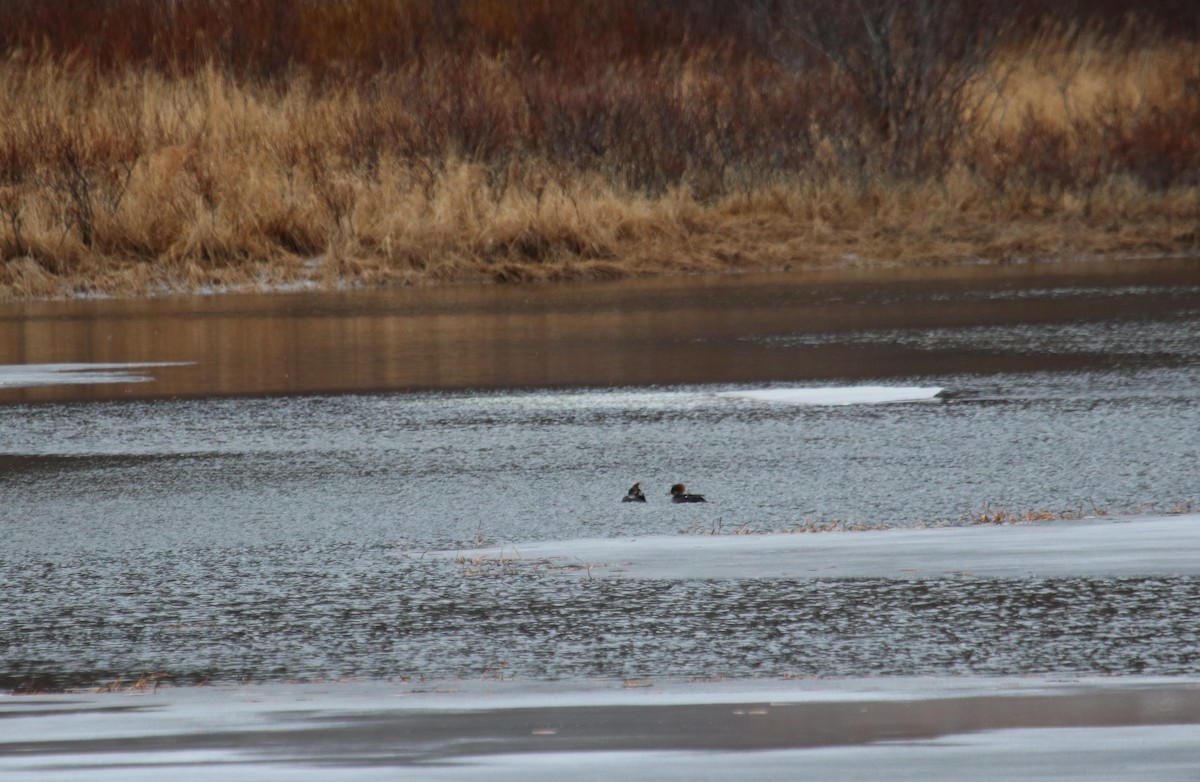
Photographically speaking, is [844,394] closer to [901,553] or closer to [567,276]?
[901,553]

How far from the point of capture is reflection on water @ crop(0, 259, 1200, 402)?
1035 centimetres

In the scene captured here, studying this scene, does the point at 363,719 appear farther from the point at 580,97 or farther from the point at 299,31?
the point at 299,31

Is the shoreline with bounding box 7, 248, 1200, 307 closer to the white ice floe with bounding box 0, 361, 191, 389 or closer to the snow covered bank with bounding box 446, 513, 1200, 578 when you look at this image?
the white ice floe with bounding box 0, 361, 191, 389

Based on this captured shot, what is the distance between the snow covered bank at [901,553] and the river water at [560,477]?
0.13 m

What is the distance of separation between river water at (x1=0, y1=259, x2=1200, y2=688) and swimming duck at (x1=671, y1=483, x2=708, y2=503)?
0.07 meters

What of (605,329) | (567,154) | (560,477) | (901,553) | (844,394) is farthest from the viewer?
(567,154)

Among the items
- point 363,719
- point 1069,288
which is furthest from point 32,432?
point 1069,288

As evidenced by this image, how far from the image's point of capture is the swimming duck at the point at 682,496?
655cm

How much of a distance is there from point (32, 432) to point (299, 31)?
738 inches

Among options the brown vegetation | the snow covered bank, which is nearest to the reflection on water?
the brown vegetation

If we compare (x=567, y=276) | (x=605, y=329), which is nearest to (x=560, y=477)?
(x=605, y=329)

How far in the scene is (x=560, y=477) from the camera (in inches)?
280

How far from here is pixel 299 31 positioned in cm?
2650

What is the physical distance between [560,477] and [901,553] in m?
1.86
